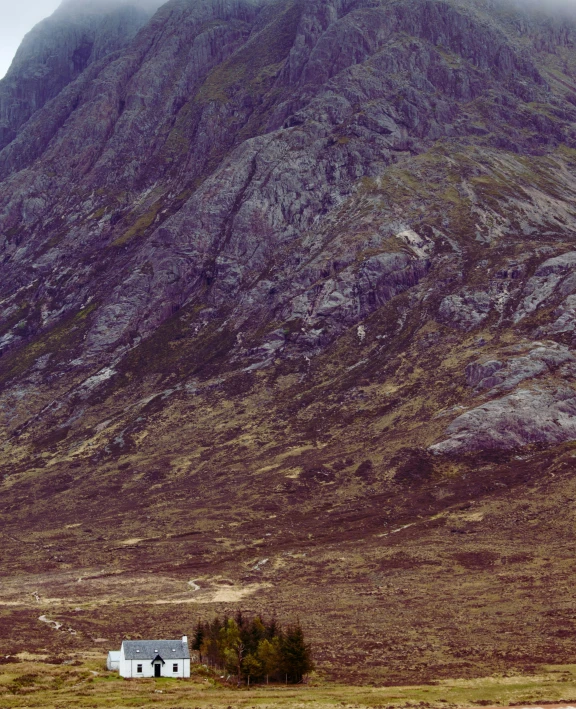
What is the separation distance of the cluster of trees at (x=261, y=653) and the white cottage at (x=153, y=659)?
4884 mm

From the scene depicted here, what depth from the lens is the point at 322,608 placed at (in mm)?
132750

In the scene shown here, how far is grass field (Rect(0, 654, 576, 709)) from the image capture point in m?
76.8

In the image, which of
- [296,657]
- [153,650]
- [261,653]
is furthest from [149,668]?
[296,657]

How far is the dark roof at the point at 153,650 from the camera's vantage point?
93562 millimetres

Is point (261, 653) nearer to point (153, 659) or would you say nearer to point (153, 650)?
point (153, 659)

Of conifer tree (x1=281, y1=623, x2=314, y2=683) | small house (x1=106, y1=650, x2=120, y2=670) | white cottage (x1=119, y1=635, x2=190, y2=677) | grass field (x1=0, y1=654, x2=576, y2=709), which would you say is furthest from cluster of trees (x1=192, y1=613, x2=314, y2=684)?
small house (x1=106, y1=650, x2=120, y2=670)

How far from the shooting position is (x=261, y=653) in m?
91.4

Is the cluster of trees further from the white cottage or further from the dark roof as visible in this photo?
the white cottage

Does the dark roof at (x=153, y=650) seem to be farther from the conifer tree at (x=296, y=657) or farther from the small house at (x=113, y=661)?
the conifer tree at (x=296, y=657)

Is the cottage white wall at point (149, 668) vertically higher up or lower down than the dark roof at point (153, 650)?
lower down

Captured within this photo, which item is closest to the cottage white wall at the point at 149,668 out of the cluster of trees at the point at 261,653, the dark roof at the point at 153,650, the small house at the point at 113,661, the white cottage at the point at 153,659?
the white cottage at the point at 153,659

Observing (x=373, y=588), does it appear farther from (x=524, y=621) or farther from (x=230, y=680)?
(x=230, y=680)

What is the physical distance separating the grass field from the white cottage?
1.85 metres

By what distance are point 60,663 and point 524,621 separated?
A: 215 ft
